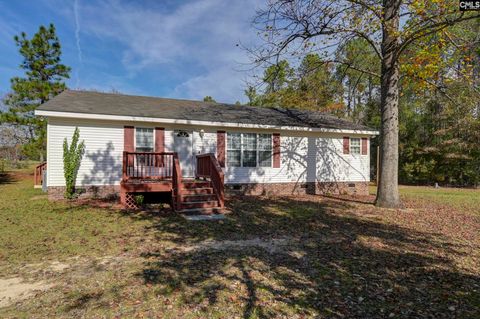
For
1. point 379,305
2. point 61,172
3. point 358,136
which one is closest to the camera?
point 379,305

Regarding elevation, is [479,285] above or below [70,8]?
below

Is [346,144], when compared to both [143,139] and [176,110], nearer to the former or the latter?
[176,110]

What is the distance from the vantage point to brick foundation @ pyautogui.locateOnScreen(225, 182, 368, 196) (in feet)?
42.3

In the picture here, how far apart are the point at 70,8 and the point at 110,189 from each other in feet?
26.2

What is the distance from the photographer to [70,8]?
40.7ft

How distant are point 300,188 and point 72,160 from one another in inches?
383

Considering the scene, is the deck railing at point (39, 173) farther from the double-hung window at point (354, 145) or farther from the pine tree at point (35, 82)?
the double-hung window at point (354, 145)

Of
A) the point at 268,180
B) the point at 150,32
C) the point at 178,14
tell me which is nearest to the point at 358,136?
the point at 268,180

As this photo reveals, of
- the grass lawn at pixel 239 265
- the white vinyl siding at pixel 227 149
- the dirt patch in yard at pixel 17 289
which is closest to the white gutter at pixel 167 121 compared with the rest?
the white vinyl siding at pixel 227 149

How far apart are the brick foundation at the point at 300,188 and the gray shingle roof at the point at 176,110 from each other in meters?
2.82

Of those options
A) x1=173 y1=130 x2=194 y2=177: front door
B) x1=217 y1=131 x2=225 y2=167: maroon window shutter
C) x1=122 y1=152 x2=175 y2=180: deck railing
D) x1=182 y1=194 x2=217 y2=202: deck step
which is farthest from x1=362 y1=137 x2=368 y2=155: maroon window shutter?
x1=122 y1=152 x2=175 y2=180: deck railing

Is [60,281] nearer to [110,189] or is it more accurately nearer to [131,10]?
[110,189]

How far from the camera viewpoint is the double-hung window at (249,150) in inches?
502

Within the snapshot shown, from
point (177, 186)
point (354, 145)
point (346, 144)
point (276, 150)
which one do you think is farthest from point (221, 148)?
point (354, 145)
